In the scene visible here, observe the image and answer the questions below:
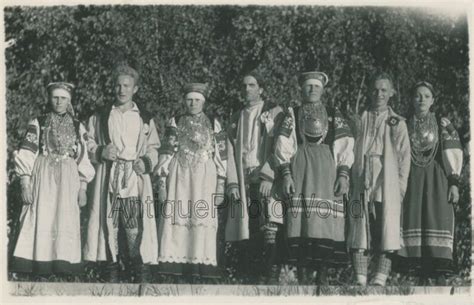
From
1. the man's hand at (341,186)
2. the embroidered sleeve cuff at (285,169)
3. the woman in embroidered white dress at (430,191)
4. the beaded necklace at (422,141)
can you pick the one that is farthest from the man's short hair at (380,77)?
the embroidered sleeve cuff at (285,169)

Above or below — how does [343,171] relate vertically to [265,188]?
above

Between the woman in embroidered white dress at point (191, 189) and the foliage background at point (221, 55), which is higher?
the foliage background at point (221, 55)

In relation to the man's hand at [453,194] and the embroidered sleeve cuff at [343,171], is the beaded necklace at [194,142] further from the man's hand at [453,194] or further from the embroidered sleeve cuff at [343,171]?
the man's hand at [453,194]

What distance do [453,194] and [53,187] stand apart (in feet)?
11.0

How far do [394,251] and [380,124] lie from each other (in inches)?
42.2

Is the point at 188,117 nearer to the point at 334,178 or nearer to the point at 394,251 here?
the point at 334,178

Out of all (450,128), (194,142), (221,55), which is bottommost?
(194,142)

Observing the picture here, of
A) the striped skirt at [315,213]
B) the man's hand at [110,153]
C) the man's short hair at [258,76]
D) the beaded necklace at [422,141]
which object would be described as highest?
the man's short hair at [258,76]

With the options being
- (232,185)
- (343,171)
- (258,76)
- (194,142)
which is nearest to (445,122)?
(343,171)

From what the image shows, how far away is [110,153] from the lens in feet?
29.0

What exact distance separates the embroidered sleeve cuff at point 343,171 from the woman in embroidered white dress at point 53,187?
2.05 meters

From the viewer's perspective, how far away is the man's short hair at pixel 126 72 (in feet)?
29.3

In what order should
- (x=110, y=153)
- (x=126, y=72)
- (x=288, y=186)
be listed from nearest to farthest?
(x=288, y=186) → (x=110, y=153) → (x=126, y=72)

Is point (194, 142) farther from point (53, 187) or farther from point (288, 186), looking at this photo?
point (53, 187)
